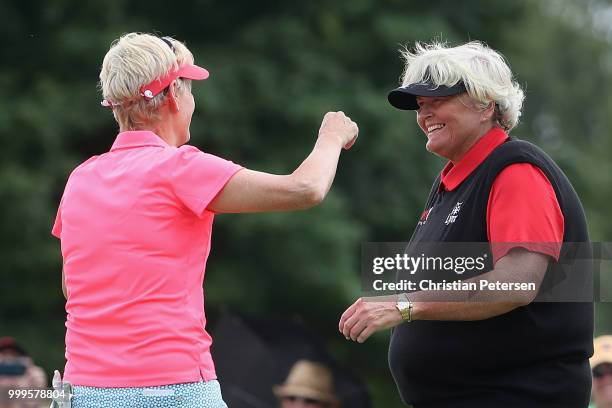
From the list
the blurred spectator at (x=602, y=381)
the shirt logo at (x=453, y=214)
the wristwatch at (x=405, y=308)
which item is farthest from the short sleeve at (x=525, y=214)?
the blurred spectator at (x=602, y=381)

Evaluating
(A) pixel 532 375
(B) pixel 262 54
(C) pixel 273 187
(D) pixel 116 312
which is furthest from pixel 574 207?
(B) pixel 262 54

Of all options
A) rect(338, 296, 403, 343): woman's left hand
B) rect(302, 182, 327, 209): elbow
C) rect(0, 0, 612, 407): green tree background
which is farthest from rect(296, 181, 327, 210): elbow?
rect(0, 0, 612, 407): green tree background

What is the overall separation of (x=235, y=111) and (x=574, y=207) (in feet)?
29.5

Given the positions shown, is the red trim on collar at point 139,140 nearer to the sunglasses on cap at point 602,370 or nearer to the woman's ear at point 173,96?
the woman's ear at point 173,96

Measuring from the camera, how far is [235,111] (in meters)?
12.2

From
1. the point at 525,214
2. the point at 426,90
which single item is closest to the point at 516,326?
the point at 525,214

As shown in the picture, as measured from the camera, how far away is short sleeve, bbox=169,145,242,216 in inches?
118

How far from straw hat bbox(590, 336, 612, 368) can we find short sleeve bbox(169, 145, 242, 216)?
10.4ft

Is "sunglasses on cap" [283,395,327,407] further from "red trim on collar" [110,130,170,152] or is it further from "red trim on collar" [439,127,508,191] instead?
"red trim on collar" [110,130,170,152]

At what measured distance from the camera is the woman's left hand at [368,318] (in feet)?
10.6

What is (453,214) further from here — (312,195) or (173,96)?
(173,96)

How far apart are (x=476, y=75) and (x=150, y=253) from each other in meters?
1.24

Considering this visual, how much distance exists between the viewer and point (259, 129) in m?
12.7

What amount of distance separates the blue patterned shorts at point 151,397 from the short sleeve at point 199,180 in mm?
467
